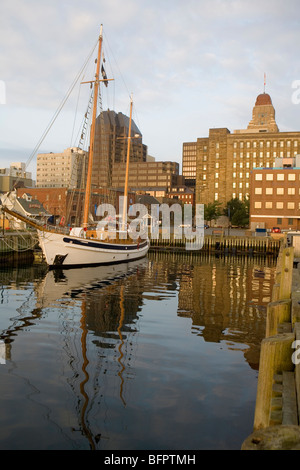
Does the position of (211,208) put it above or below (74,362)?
above

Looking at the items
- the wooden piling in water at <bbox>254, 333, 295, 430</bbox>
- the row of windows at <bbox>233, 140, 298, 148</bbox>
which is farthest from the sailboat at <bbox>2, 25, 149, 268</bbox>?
the row of windows at <bbox>233, 140, 298, 148</bbox>

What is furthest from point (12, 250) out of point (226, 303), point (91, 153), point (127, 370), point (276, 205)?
point (276, 205)

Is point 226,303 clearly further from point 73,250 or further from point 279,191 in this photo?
point 279,191

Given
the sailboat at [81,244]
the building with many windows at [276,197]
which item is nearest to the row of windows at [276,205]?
the building with many windows at [276,197]

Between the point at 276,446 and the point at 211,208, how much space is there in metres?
108

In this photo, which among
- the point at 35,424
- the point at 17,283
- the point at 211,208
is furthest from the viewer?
the point at 211,208

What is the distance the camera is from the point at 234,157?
16788 centimetres

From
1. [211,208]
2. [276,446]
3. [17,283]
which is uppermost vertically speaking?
[211,208]

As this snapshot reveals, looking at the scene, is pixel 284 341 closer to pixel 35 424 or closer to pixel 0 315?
pixel 35 424

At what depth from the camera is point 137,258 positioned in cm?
5094

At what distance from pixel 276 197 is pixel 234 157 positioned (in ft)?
253

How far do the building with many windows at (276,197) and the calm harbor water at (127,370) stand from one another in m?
75.4
